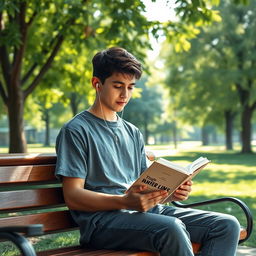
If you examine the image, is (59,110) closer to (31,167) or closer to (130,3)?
(130,3)

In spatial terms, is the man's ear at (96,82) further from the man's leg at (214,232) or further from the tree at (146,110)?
the tree at (146,110)

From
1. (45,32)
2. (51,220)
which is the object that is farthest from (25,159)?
(45,32)

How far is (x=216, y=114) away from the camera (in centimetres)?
3647

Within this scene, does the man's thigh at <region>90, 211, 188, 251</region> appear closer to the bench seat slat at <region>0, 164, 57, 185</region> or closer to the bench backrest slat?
the bench backrest slat

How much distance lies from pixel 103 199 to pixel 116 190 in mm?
231

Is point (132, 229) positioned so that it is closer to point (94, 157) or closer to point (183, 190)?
point (94, 157)

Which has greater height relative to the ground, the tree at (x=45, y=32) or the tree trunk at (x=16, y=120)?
Answer: the tree at (x=45, y=32)

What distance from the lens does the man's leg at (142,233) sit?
287cm

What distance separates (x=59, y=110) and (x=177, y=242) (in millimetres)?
41006

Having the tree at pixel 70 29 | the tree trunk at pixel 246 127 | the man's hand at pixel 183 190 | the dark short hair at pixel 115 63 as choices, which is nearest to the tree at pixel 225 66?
the tree trunk at pixel 246 127

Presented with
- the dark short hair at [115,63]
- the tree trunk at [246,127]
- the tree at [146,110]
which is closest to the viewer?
the dark short hair at [115,63]

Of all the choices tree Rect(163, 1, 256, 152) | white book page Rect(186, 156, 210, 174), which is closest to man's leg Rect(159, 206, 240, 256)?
white book page Rect(186, 156, 210, 174)

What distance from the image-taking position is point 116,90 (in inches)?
128

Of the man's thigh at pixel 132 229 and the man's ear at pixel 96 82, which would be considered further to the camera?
the man's ear at pixel 96 82
